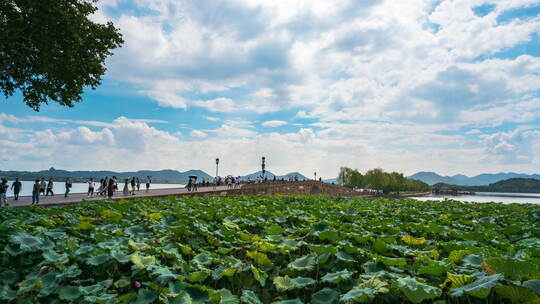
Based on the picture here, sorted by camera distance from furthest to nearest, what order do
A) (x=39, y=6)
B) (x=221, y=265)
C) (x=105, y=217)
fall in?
(x=39, y=6)
(x=105, y=217)
(x=221, y=265)

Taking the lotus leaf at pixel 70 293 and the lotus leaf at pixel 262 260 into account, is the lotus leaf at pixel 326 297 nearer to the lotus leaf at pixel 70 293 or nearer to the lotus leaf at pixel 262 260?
the lotus leaf at pixel 262 260

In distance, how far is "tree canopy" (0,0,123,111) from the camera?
40.7ft

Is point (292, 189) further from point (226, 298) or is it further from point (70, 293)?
point (226, 298)

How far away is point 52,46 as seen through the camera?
42.3ft

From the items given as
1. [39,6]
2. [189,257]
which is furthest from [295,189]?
[189,257]

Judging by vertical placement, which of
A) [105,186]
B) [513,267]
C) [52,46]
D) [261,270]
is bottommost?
[261,270]

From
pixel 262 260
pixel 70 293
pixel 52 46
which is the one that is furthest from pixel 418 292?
pixel 52 46

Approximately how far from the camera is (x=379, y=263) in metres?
3.07

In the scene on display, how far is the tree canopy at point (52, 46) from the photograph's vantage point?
40.7 ft

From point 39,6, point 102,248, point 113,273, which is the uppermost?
point 39,6

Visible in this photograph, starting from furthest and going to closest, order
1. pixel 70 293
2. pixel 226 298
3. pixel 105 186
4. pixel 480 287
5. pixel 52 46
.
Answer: pixel 105 186
pixel 52 46
pixel 70 293
pixel 226 298
pixel 480 287

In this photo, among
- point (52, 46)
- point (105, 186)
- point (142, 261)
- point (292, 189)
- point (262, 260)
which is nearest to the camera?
point (142, 261)

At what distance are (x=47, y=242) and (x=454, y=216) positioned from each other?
26.5 feet

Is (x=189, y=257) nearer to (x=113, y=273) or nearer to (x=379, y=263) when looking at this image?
(x=113, y=273)
